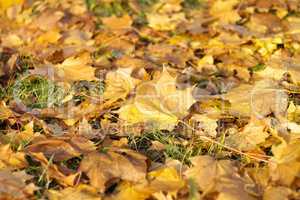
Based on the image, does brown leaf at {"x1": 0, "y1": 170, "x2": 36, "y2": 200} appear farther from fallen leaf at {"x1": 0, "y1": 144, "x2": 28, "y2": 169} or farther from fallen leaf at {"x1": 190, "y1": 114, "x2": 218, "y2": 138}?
fallen leaf at {"x1": 190, "y1": 114, "x2": 218, "y2": 138}

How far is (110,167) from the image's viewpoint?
1.27m

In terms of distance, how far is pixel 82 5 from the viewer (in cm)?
264

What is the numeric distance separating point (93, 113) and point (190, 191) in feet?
1.93

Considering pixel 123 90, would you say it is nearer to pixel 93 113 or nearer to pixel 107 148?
pixel 93 113

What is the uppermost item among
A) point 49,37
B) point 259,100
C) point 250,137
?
point 49,37

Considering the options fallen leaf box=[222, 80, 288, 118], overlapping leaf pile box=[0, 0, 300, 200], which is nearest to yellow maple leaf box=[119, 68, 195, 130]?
overlapping leaf pile box=[0, 0, 300, 200]

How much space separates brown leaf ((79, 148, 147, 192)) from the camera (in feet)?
4.10

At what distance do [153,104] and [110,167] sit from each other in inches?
13.6

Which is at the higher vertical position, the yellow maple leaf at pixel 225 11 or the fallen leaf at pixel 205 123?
the yellow maple leaf at pixel 225 11

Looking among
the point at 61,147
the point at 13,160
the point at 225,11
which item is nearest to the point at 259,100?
the point at 61,147

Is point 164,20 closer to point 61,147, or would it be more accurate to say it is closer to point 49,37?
point 49,37

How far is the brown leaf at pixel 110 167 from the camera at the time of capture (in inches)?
49.3

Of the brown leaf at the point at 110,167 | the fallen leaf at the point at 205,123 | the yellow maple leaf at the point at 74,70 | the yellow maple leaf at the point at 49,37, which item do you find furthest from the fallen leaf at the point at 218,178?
the yellow maple leaf at the point at 49,37

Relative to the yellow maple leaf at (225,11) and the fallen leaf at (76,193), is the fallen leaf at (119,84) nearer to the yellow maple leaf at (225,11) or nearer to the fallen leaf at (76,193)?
the fallen leaf at (76,193)
